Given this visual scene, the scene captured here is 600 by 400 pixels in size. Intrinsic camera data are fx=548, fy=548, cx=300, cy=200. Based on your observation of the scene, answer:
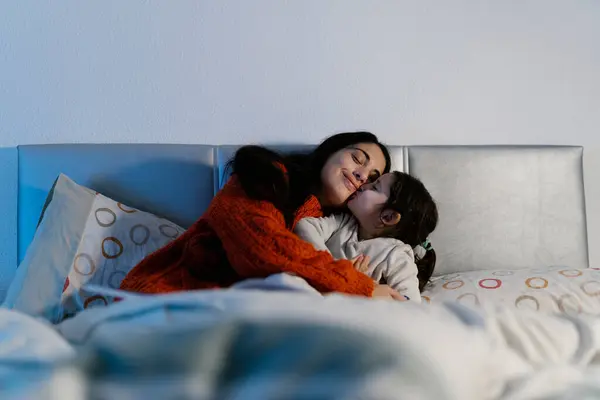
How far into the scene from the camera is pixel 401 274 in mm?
1260

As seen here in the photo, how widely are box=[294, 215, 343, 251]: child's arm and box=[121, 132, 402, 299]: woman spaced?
0.02 meters

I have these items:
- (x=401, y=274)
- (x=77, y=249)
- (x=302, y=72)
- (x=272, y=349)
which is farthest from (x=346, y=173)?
(x=272, y=349)

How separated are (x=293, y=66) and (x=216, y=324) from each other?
129 cm

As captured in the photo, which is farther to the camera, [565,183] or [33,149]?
[565,183]

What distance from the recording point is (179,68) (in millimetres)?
1617

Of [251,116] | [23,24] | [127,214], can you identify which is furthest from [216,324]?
[23,24]

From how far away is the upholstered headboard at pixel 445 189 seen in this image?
1.42 m

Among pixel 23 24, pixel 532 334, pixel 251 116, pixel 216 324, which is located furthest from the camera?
pixel 251 116

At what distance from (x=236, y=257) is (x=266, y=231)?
0.08 metres

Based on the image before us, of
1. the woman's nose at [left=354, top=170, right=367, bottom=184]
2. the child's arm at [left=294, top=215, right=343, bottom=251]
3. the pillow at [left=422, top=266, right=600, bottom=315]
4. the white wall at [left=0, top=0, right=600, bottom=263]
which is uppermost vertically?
the white wall at [left=0, top=0, right=600, bottom=263]

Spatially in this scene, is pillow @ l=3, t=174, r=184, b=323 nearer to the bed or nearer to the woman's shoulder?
the bed

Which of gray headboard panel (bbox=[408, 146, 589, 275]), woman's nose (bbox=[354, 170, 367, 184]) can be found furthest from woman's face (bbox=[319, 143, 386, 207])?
gray headboard panel (bbox=[408, 146, 589, 275])

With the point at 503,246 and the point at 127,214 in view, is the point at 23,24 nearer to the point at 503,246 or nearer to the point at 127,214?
the point at 127,214

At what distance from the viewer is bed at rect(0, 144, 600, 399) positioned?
52cm
